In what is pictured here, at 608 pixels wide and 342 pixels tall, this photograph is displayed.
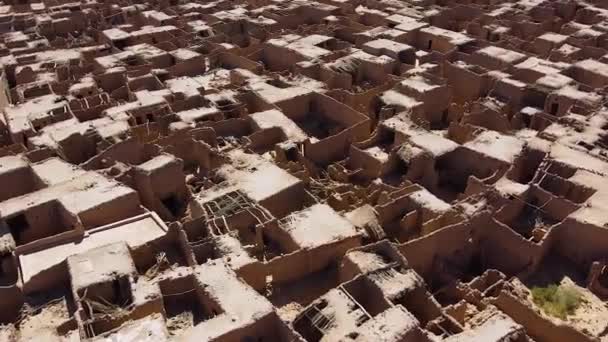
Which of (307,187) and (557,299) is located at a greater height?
(307,187)

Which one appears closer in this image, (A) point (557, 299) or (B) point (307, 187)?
(A) point (557, 299)

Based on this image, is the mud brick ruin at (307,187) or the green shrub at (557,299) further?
the green shrub at (557,299)

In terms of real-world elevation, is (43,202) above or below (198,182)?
above

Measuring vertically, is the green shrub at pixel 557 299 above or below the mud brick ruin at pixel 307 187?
below

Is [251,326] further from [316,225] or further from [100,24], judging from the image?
[100,24]

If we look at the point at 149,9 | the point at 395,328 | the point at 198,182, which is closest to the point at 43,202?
the point at 198,182
